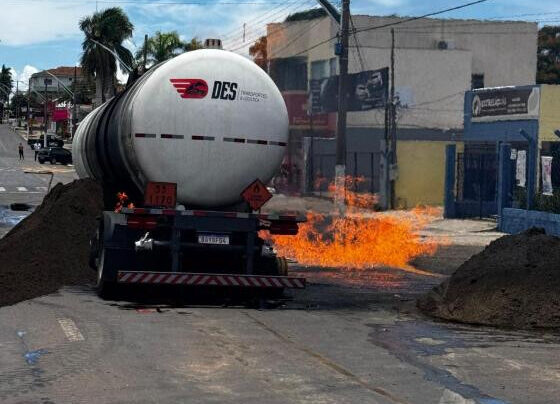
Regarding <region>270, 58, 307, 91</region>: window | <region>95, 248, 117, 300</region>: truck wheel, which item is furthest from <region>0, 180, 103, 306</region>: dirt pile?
<region>270, 58, 307, 91</region>: window

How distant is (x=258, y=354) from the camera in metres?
9.88

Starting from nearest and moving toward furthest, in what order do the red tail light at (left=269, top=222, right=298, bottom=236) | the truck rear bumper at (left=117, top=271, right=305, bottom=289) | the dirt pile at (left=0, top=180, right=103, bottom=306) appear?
the truck rear bumper at (left=117, top=271, right=305, bottom=289), the red tail light at (left=269, top=222, right=298, bottom=236), the dirt pile at (left=0, top=180, right=103, bottom=306)

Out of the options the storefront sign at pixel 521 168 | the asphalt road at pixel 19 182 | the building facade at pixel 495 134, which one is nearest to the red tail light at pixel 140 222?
the asphalt road at pixel 19 182

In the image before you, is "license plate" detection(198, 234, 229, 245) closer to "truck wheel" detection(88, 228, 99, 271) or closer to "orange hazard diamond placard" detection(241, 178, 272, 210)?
"orange hazard diamond placard" detection(241, 178, 272, 210)

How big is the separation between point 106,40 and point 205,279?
69.0m

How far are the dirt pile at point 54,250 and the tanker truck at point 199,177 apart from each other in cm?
122

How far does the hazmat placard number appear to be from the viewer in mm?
13617

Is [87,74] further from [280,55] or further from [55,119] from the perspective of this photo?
[55,119]

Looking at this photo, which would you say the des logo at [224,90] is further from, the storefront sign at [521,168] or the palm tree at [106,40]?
the palm tree at [106,40]

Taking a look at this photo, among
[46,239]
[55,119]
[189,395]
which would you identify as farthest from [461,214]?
[55,119]

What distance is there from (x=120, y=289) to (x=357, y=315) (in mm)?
3675

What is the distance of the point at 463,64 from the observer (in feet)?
200

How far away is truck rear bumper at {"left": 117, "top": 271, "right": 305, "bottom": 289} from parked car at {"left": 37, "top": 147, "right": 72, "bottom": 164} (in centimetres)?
6655

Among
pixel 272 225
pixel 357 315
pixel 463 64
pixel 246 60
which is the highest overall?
pixel 463 64
